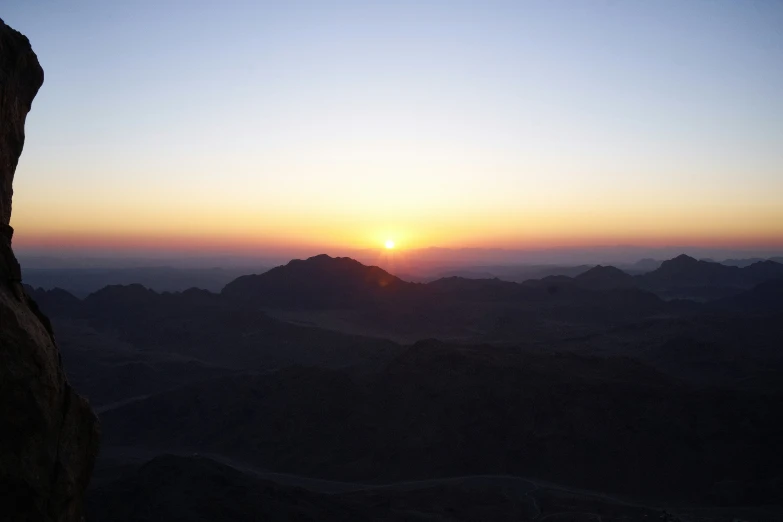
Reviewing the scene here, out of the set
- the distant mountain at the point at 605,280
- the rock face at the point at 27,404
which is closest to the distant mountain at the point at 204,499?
the rock face at the point at 27,404

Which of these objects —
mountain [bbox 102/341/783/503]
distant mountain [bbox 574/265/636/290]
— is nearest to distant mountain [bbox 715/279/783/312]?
distant mountain [bbox 574/265/636/290]

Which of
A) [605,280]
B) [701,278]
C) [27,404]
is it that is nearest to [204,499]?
[27,404]

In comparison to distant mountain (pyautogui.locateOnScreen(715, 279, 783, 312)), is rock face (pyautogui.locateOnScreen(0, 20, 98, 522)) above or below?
above

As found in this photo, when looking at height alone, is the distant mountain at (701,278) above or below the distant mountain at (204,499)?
above

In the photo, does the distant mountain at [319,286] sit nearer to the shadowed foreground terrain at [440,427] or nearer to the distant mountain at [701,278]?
the shadowed foreground terrain at [440,427]

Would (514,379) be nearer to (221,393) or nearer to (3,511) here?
(221,393)

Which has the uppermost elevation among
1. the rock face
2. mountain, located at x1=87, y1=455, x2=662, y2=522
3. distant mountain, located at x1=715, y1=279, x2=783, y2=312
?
the rock face

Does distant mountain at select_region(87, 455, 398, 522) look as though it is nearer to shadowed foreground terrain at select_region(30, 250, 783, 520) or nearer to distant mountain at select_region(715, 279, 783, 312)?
shadowed foreground terrain at select_region(30, 250, 783, 520)

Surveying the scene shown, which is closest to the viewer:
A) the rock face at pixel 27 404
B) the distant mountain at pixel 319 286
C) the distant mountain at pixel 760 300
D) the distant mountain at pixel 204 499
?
the rock face at pixel 27 404
